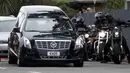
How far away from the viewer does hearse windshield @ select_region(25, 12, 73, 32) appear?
18266mm

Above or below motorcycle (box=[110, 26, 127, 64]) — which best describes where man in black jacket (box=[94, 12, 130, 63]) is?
above

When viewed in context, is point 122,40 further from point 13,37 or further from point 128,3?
point 128,3

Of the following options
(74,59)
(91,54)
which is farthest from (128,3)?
(74,59)

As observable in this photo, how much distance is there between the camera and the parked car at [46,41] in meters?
17.3

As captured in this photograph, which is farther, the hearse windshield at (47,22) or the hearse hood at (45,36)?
the hearse windshield at (47,22)

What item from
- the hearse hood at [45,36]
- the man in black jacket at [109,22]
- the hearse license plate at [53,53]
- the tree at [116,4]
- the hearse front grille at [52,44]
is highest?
the tree at [116,4]

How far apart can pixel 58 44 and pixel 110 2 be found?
27.8 m

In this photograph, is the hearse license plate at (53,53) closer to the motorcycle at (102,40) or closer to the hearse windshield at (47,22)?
the hearse windshield at (47,22)

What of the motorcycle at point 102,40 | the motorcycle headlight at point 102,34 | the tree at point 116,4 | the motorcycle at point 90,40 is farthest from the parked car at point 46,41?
the tree at point 116,4

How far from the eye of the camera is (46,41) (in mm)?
17469

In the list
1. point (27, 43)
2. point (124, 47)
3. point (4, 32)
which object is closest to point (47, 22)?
point (27, 43)

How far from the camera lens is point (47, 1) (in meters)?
49.9

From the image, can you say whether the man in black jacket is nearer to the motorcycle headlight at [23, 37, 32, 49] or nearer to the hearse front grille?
the hearse front grille

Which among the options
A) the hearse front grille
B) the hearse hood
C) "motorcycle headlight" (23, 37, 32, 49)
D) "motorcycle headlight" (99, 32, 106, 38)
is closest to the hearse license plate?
the hearse front grille
